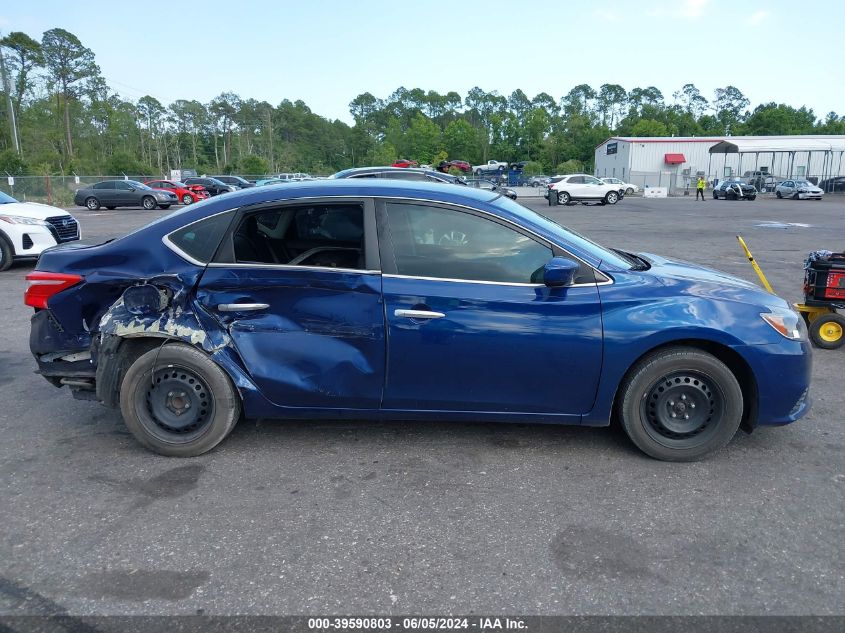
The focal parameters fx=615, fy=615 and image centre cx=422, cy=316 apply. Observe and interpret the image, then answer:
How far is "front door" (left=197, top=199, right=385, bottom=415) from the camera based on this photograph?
3.62m

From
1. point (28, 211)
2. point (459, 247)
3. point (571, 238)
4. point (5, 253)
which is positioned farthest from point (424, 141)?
point (459, 247)

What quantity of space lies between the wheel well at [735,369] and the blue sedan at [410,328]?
13mm

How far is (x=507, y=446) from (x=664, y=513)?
1.05 meters

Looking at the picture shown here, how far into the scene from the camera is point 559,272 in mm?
3453

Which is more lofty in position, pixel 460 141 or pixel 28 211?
pixel 460 141

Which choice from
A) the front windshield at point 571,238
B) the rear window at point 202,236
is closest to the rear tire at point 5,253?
the rear window at point 202,236

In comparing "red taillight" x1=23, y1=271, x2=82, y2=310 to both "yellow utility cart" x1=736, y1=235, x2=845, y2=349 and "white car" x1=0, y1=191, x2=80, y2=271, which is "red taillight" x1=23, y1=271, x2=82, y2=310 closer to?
"yellow utility cart" x1=736, y1=235, x2=845, y2=349

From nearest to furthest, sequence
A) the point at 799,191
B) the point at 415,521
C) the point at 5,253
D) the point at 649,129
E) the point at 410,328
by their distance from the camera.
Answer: the point at 415,521
the point at 410,328
the point at 5,253
the point at 799,191
the point at 649,129

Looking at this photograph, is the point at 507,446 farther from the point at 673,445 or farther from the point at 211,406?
the point at 211,406

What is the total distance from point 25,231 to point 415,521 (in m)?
10.8

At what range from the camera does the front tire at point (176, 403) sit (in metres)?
3.74

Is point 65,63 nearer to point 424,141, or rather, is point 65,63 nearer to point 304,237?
point 424,141

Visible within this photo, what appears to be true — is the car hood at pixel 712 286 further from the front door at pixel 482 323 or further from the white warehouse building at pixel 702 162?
the white warehouse building at pixel 702 162

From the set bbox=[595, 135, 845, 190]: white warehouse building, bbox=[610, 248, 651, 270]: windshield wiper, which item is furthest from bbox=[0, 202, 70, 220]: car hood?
bbox=[595, 135, 845, 190]: white warehouse building
